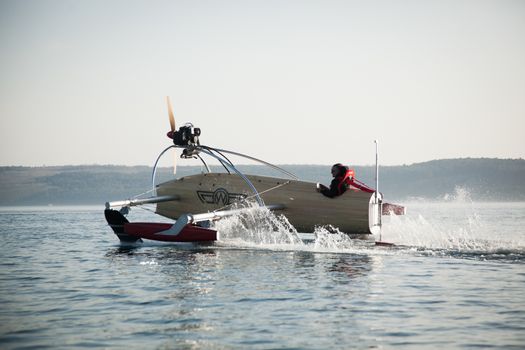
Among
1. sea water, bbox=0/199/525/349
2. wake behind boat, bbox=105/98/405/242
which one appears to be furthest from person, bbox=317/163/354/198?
sea water, bbox=0/199/525/349

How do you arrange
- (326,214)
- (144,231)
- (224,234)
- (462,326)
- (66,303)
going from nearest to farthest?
(462,326) < (66,303) < (144,231) < (326,214) < (224,234)

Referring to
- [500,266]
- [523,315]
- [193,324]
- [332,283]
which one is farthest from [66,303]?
[500,266]

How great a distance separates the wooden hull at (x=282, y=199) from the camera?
1847cm

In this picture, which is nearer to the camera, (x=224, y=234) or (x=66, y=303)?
(x=66, y=303)

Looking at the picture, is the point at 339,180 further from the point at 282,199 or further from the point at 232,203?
the point at 232,203

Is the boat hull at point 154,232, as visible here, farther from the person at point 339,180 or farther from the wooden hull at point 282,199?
the person at point 339,180

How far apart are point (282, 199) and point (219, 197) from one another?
2601mm

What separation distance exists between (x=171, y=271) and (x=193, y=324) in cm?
507

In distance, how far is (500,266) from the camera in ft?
43.2

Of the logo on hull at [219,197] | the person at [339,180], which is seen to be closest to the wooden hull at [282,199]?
the logo on hull at [219,197]

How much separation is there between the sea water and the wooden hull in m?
1.31

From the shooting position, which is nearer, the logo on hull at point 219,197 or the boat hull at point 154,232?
the boat hull at point 154,232

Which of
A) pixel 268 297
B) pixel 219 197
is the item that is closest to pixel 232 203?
pixel 219 197

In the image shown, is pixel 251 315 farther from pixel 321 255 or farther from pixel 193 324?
pixel 321 255
